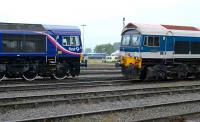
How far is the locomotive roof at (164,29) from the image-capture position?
21094 mm

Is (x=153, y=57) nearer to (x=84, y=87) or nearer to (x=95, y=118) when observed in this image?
(x=84, y=87)

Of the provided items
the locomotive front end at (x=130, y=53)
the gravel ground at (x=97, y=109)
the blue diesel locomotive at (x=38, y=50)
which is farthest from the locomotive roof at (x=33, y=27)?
the gravel ground at (x=97, y=109)

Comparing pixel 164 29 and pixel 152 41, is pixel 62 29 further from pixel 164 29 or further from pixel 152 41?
pixel 164 29

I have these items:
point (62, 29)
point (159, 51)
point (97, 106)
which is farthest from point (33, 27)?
point (97, 106)

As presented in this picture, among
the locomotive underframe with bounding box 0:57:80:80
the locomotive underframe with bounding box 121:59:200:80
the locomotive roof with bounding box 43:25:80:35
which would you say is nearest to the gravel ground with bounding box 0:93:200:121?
the locomotive underframe with bounding box 121:59:200:80

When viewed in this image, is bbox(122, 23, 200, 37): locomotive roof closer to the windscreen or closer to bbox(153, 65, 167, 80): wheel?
the windscreen

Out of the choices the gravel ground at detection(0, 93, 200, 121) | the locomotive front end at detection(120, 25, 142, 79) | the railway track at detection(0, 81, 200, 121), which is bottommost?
the gravel ground at detection(0, 93, 200, 121)

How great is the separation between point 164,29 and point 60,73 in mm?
6484

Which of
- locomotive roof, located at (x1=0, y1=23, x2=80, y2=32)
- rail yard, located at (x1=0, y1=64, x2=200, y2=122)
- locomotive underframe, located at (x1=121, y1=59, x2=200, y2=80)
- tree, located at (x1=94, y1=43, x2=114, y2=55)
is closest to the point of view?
rail yard, located at (x1=0, y1=64, x2=200, y2=122)

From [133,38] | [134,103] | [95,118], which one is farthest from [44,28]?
[95,118]

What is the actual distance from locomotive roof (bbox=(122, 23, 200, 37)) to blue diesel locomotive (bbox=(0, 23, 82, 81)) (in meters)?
3.49

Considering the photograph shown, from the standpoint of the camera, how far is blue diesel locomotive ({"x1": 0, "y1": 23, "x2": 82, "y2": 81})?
20281 mm

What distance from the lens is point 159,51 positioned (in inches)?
845

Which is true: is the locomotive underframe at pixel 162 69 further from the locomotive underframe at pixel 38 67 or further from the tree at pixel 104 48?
the tree at pixel 104 48
